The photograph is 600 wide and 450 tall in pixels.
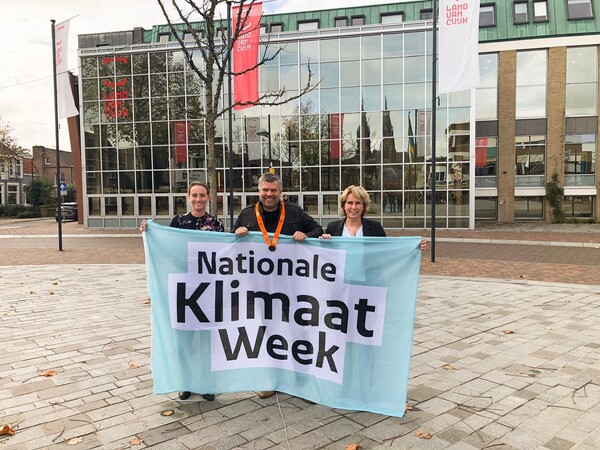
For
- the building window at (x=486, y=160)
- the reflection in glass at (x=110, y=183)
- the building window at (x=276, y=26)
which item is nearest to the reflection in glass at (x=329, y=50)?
the building window at (x=276, y=26)

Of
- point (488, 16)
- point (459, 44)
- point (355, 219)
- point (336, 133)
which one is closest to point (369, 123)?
point (336, 133)

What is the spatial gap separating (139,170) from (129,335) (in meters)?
25.2

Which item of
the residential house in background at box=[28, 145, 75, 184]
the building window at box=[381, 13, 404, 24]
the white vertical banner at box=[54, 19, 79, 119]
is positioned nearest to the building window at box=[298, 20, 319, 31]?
the building window at box=[381, 13, 404, 24]

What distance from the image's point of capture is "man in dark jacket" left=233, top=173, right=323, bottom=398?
406 centimetres

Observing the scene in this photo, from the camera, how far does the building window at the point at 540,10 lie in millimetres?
31766

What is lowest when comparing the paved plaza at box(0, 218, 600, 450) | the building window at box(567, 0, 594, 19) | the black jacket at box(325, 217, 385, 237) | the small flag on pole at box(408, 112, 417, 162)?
the paved plaza at box(0, 218, 600, 450)

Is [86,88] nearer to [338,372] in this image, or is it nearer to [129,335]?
[129,335]

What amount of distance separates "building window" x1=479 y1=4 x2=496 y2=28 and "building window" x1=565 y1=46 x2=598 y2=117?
5253 millimetres

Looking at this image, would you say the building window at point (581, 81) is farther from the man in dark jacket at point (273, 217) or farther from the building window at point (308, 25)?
the man in dark jacket at point (273, 217)

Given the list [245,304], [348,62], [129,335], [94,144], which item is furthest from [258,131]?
[245,304]

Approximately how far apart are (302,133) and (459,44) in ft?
49.3

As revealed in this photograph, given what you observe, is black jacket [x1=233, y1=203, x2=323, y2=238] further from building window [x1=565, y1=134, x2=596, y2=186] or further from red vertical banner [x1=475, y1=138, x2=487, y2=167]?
building window [x1=565, y1=134, x2=596, y2=186]

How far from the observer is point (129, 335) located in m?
6.06

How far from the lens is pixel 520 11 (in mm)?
32125
